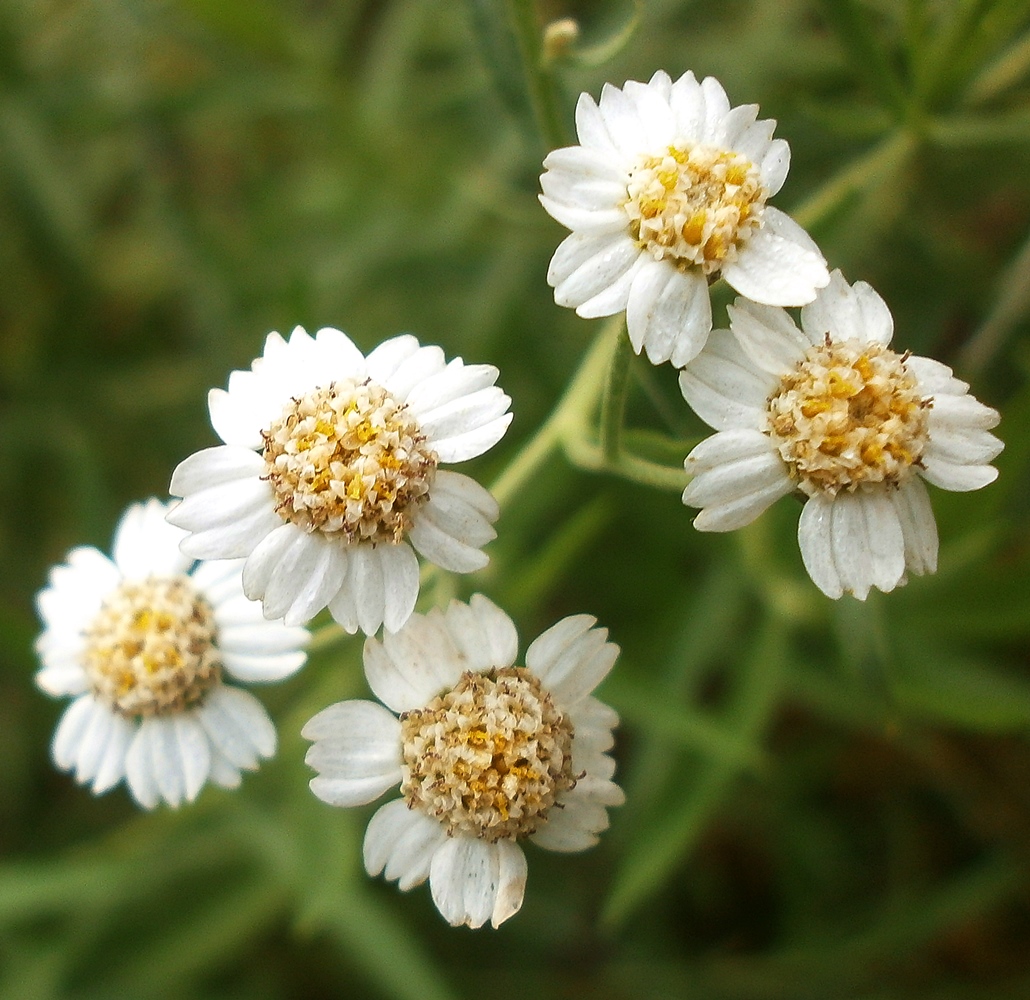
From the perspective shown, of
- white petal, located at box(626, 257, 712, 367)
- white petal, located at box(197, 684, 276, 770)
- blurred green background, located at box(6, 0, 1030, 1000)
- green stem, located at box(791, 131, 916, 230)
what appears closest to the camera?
white petal, located at box(626, 257, 712, 367)

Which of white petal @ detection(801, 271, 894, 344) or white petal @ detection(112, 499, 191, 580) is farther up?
white petal @ detection(112, 499, 191, 580)

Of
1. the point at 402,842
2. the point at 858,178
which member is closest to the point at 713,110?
the point at 858,178

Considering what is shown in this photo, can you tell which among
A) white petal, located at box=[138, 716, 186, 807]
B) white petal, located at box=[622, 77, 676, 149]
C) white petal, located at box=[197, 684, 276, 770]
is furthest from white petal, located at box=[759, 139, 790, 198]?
white petal, located at box=[138, 716, 186, 807]

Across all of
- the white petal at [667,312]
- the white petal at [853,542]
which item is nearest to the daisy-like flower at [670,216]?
the white petal at [667,312]

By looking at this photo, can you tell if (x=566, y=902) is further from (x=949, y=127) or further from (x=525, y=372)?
(x=949, y=127)

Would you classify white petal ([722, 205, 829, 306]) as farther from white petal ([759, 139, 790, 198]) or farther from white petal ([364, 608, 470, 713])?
white petal ([364, 608, 470, 713])

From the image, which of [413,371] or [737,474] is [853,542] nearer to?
[737,474]

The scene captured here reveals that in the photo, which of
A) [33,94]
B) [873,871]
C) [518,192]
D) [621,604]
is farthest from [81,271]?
[873,871]

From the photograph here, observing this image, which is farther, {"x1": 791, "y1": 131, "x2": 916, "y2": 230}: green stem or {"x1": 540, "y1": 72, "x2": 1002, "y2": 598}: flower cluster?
{"x1": 791, "y1": 131, "x2": 916, "y2": 230}: green stem
